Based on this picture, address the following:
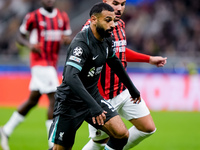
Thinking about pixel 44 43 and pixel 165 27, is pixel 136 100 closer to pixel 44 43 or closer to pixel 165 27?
pixel 44 43

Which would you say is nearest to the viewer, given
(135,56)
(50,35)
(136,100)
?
(136,100)

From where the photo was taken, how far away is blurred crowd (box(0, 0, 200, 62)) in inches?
626

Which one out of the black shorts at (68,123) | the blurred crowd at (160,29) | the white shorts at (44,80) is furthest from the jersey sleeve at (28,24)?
the blurred crowd at (160,29)

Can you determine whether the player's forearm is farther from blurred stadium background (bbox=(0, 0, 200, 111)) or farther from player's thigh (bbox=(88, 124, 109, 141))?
blurred stadium background (bbox=(0, 0, 200, 111))

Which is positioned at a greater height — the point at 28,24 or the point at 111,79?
the point at 28,24

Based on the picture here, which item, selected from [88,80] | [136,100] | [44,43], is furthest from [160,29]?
[88,80]

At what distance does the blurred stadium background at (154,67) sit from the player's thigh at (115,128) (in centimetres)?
264

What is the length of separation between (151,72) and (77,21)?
619cm

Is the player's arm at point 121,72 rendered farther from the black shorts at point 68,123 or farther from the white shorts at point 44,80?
the white shorts at point 44,80

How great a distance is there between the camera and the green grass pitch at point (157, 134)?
24.3ft

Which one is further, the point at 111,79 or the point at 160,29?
the point at 160,29

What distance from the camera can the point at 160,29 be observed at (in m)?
16.5

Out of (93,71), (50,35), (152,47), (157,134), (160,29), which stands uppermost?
(93,71)

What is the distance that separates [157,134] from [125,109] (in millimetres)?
3629
